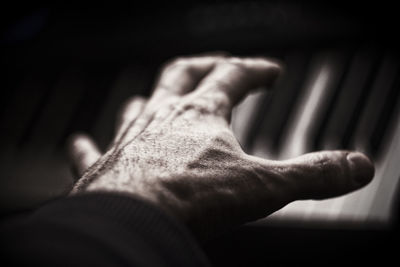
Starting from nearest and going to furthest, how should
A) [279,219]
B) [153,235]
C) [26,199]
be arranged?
[153,235] < [279,219] < [26,199]

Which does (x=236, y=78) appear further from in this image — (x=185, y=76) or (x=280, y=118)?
(x=280, y=118)

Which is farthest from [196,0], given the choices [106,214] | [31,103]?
[106,214]

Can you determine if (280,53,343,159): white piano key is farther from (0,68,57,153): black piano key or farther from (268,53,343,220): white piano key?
(0,68,57,153): black piano key

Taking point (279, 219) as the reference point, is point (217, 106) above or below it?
above

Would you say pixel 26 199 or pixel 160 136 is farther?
pixel 26 199

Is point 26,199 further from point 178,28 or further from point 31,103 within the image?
point 178,28

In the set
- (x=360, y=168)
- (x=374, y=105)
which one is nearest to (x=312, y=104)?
(x=374, y=105)
